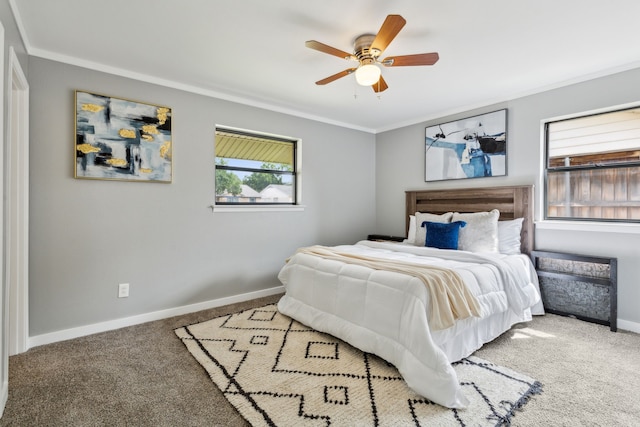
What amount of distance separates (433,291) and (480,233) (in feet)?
5.22

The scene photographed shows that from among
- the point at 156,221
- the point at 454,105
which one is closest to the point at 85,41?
the point at 156,221

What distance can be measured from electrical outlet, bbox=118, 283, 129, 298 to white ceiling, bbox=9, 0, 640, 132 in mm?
1935

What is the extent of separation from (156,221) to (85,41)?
156 cm

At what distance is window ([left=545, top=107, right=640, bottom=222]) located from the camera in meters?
2.88

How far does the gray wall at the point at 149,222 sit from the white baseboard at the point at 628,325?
312cm

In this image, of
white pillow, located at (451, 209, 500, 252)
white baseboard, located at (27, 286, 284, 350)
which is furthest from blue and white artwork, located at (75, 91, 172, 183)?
white pillow, located at (451, 209, 500, 252)

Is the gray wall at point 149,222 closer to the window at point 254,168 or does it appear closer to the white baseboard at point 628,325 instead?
the window at point 254,168

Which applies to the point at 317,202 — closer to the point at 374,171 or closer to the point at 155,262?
the point at 374,171

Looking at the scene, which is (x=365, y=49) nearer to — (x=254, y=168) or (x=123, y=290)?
(x=254, y=168)

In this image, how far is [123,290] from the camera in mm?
2902

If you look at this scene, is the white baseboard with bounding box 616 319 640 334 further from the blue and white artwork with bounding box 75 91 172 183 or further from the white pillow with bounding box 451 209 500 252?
the blue and white artwork with bounding box 75 91 172 183

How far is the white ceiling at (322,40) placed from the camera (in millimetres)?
2008

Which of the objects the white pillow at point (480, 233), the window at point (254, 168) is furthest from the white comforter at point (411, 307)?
the window at point (254, 168)

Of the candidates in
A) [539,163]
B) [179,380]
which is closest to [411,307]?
[179,380]
